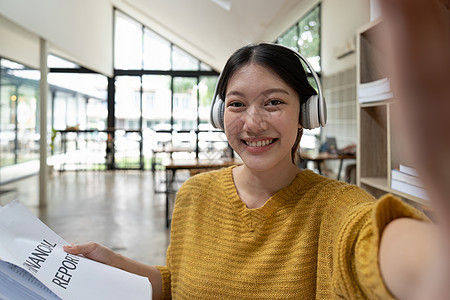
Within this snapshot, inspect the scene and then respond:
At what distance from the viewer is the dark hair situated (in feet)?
3.22

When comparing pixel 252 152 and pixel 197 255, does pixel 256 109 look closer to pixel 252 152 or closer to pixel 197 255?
pixel 252 152

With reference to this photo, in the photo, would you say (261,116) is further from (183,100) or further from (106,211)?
(183,100)

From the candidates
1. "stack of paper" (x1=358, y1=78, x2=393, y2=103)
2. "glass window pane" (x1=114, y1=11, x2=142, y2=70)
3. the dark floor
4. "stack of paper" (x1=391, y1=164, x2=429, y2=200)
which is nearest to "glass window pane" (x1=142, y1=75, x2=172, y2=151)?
"glass window pane" (x1=114, y1=11, x2=142, y2=70)

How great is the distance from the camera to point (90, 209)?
596 centimetres

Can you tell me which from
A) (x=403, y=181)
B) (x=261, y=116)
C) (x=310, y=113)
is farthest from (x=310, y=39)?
(x=261, y=116)

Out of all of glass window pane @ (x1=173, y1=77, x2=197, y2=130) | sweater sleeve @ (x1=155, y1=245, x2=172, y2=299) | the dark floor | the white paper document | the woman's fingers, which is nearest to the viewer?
the white paper document

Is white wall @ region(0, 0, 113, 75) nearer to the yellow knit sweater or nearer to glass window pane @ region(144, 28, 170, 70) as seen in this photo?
glass window pane @ region(144, 28, 170, 70)

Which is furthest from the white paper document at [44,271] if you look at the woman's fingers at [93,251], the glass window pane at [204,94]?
the glass window pane at [204,94]

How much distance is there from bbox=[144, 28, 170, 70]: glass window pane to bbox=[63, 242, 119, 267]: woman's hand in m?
11.2

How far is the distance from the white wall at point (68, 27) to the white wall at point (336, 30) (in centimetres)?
497

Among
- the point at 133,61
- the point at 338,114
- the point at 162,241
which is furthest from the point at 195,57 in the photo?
the point at 162,241

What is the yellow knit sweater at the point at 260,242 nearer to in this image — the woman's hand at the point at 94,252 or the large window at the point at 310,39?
the woman's hand at the point at 94,252

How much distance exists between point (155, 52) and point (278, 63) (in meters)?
11.5

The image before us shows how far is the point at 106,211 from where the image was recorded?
19.2 feet
